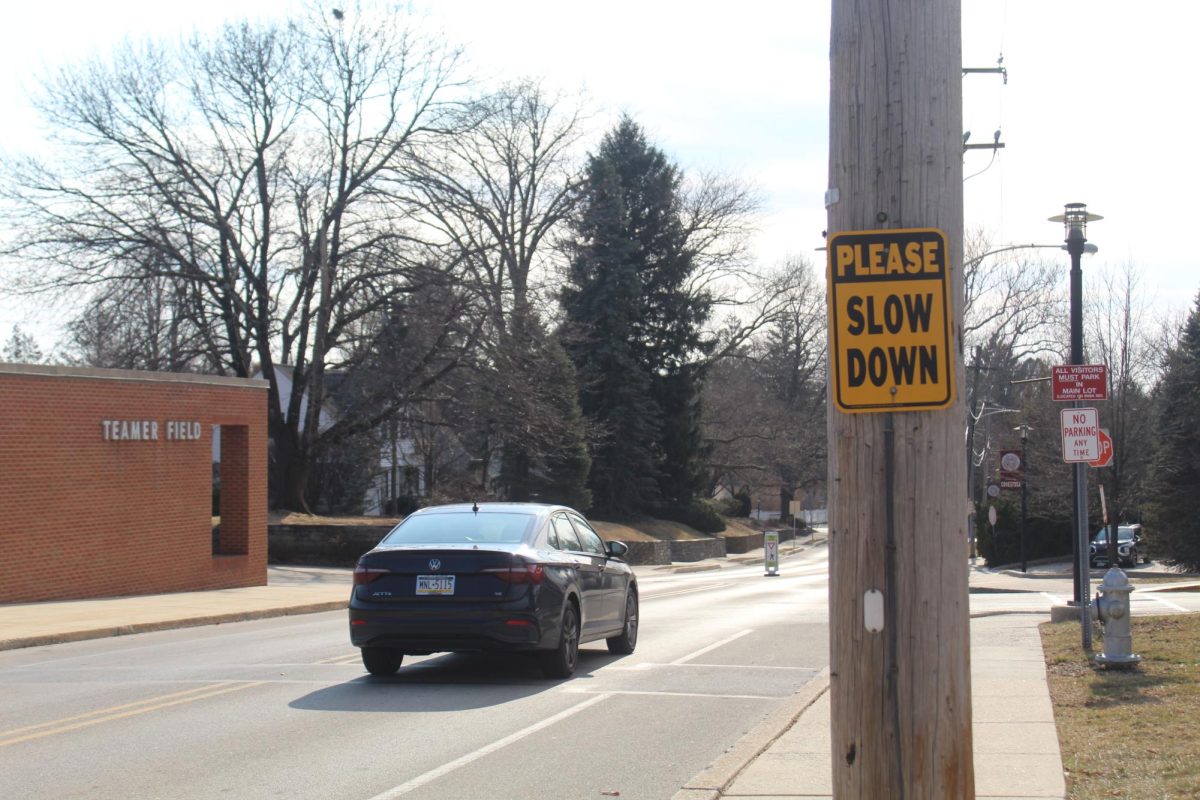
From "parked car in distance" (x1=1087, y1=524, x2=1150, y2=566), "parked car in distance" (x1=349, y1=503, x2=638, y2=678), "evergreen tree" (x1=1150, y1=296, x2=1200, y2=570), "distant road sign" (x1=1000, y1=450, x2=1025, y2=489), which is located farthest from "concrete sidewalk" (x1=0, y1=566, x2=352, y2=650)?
"parked car in distance" (x1=1087, y1=524, x2=1150, y2=566)

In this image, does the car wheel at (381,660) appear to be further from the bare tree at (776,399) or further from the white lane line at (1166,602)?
the bare tree at (776,399)

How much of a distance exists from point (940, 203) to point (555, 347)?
3657 centimetres

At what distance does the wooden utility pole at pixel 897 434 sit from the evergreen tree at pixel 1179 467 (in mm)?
41923

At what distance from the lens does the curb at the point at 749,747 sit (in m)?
7.07

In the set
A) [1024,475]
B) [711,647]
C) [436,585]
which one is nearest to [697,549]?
[1024,475]

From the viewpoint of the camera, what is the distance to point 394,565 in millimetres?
11477

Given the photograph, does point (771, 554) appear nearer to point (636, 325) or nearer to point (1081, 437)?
point (636, 325)

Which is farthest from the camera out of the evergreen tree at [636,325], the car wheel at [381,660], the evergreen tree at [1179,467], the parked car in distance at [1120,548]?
the evergreen tree at [636,325]

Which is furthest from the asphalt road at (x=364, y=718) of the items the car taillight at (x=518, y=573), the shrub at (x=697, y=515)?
the shrub at (x=697, y=515)

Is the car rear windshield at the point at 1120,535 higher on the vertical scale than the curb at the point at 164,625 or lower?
lower

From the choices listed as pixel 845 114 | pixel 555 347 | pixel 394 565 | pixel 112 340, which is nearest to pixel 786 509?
pixel 555 347

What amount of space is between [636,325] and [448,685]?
156ft

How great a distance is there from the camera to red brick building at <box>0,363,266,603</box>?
74.7ft

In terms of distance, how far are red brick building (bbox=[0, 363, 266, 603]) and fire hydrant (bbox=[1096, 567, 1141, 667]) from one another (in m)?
18.7
